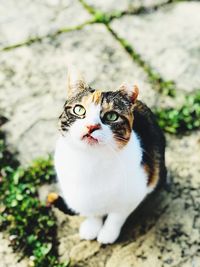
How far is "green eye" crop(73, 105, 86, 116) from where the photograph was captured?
159cm

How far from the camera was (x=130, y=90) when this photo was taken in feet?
5.41

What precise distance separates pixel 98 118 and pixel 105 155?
154 millimetres

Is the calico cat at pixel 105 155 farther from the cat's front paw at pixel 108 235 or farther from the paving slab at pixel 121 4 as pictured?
the paving slab at pixel 121 4

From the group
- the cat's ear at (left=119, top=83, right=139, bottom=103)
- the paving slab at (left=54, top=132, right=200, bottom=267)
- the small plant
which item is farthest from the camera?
the small plant

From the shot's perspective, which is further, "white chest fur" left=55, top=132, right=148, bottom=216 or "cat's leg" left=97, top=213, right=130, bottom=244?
"cat's leg" left=97, top=213, right=130, bottom=244

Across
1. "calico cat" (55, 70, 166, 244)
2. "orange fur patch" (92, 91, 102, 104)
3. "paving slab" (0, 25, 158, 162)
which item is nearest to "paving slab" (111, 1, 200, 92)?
"paving slab" (0, 25, 158, 162)

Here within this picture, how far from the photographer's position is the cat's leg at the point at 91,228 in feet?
6.72

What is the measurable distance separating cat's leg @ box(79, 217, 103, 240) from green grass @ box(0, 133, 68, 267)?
0.14 m

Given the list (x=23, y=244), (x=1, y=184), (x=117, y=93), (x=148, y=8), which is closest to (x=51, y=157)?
(x=1, y=184)

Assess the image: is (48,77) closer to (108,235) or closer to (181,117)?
(181,117)

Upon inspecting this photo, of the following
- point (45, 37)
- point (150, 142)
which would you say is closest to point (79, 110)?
point (150, 142)

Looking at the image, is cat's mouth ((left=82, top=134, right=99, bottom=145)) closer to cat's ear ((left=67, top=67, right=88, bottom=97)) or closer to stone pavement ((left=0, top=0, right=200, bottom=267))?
cat's ear ((left=67, top=67, right=88, bottom=97))

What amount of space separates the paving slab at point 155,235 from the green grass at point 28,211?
0.06 m

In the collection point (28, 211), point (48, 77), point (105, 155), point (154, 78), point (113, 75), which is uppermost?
point (48, 77)
